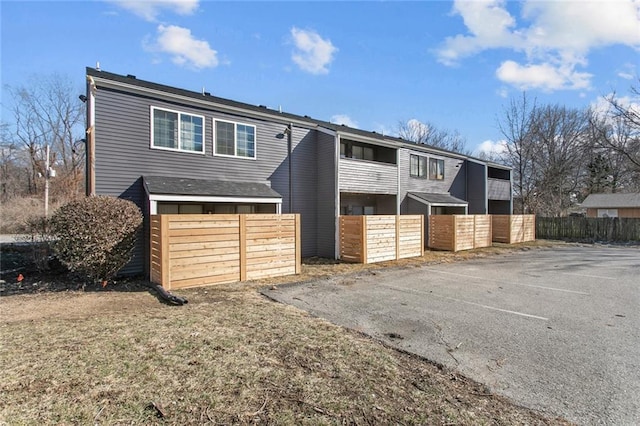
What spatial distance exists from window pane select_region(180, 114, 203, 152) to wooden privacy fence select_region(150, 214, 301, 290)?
3799mm

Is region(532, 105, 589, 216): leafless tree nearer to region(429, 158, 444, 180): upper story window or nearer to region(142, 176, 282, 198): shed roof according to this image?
region(429, 158, 444, 180): upper story window

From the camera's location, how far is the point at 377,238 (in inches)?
527

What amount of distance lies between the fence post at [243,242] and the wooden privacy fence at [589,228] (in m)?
24.7

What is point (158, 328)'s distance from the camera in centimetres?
526

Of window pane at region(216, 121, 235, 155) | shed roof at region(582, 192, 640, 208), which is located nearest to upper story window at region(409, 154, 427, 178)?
window pane at region(216, 121, 235, 155)

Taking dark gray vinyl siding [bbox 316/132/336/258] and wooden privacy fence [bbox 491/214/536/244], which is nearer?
dark gray vinyl siding [bbox 316/132/336/258]

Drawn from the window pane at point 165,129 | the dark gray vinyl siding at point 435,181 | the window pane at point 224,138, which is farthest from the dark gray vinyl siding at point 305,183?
the dark gray vinyl siding at point 435,181

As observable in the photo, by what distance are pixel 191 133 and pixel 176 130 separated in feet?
1.70

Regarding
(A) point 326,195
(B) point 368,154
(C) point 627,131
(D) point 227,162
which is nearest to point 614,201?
(C) point 627,131

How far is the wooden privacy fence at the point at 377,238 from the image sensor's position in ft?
42.9

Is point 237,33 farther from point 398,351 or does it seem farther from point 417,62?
point 398,351

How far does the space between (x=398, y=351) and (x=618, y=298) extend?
6.59 meters

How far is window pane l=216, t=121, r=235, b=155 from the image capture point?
12.4 metres

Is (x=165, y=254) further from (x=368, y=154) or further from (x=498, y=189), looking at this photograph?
(x=498, y=189)
